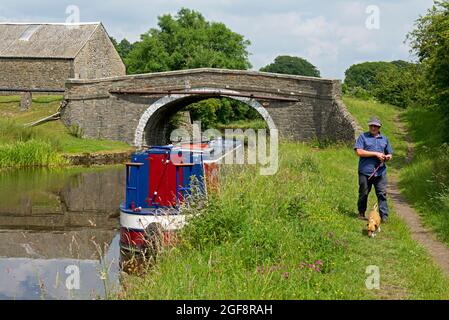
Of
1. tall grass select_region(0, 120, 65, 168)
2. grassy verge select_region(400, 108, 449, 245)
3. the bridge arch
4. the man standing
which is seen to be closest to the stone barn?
the bridge arch

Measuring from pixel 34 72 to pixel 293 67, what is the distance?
44.0m

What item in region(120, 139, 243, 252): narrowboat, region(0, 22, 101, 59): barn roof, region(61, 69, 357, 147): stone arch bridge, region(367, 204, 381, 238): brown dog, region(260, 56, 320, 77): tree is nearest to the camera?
region(367, 204, 381, 238): brown dog

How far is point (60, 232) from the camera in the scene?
1024 cm

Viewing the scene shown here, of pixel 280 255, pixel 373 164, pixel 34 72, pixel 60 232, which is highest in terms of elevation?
pixel 34 72

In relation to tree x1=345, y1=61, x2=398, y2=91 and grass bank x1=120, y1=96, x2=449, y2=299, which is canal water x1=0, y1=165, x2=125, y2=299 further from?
tree x1=345, y1=61, x2=398, y2=91

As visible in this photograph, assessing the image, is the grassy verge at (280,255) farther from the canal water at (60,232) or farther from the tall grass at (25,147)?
the tall grass at (25,147)

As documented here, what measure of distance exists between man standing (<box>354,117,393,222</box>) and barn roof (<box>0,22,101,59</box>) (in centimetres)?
2236

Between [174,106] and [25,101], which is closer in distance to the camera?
[174,106]

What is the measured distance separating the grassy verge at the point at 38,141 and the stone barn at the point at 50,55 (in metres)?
3.39

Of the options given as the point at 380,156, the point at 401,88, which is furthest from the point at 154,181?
the point at 401,88

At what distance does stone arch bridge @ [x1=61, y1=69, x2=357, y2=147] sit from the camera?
19.6m

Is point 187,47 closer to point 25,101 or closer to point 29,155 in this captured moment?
point 25,101

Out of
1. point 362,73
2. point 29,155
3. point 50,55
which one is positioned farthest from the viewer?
point 362,73

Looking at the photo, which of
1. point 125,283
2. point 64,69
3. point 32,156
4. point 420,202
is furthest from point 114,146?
point 125,283
